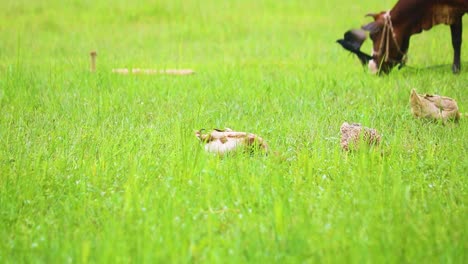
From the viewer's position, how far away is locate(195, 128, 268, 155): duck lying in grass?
448cm

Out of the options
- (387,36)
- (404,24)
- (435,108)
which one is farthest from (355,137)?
(404,24)

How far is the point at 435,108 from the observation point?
5.47m

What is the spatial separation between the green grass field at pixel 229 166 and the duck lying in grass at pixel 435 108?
10 cm

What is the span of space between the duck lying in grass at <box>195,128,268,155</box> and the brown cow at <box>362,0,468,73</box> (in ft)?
12.0

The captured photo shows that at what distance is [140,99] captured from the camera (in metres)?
A: 6.51

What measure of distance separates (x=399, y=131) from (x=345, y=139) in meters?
0.54

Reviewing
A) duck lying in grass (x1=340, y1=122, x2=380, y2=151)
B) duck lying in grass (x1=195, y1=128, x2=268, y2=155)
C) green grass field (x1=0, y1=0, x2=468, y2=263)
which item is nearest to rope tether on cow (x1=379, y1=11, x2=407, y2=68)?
green grass field (x1=0, y1=0, x2=468, y2=263)

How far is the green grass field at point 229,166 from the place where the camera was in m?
3.05

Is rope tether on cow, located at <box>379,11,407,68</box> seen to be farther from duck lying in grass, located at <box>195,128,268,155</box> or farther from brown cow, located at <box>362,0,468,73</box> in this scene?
duck lying in grass, located at <box>195,128,268,155</box>

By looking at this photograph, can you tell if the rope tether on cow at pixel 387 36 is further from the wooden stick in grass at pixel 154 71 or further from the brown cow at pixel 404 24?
the wooden stick in grass at pixel 154 71

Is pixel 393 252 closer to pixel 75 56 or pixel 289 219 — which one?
pixel 289 219

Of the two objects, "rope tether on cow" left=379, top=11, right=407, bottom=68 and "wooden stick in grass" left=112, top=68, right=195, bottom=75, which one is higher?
"rope tether on cow" left=379, top=11, right=407, bottom=68

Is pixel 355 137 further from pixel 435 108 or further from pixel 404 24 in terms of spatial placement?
pixel 404 24

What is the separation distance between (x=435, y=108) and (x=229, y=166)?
212 centimetres
